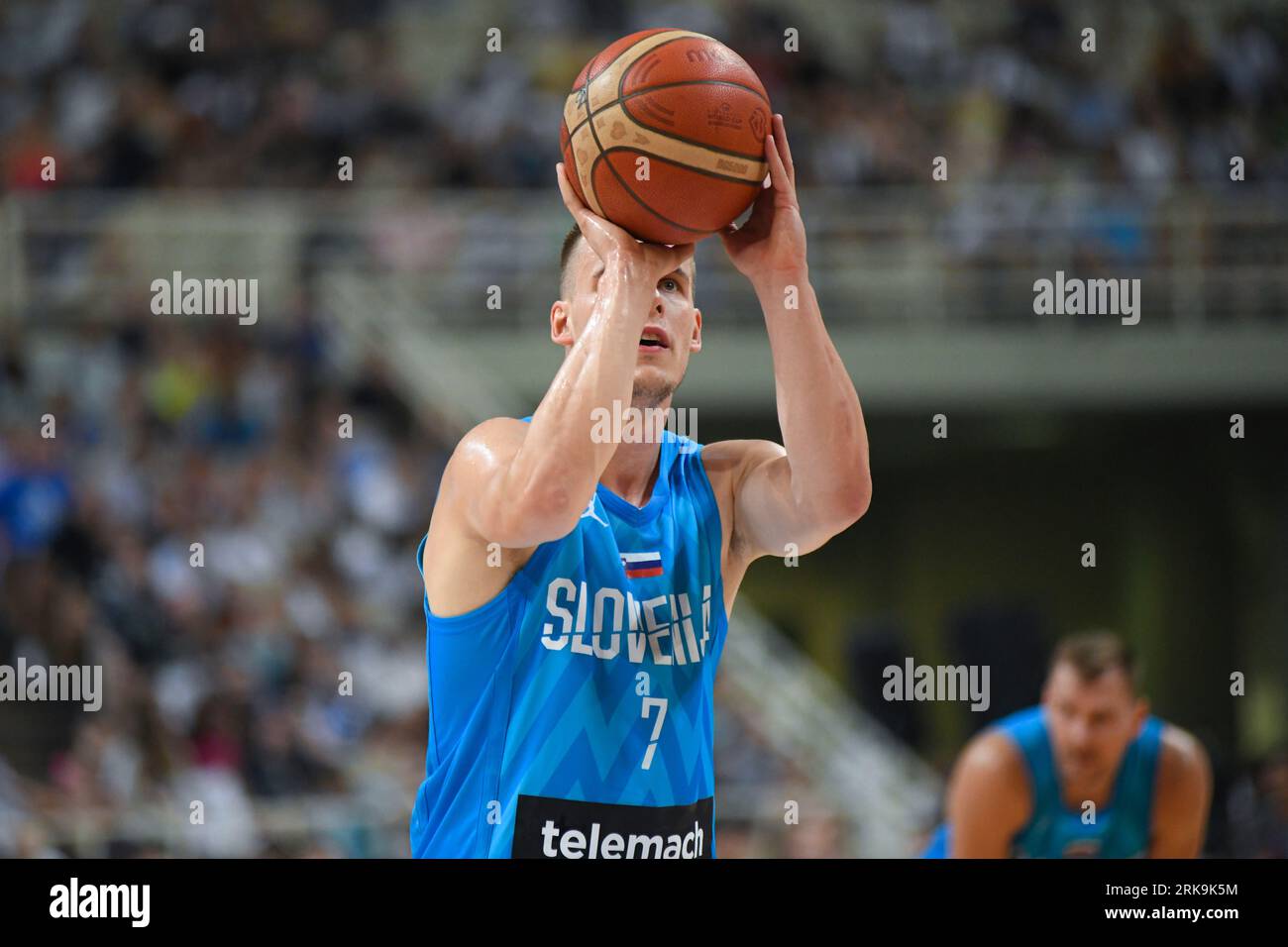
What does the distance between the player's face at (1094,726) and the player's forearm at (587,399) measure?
9.84 feet

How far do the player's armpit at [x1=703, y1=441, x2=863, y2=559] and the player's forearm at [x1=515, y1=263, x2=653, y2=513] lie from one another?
1.57 feet

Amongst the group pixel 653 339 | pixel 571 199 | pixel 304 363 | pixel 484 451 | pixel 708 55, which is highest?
pixel 304 363

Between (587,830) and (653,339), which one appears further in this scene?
(653,339)

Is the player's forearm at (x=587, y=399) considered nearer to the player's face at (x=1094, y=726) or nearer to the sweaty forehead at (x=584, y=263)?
the sweaty forehead at (x=584, y=263)

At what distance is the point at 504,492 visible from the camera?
310cm

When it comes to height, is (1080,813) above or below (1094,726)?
below

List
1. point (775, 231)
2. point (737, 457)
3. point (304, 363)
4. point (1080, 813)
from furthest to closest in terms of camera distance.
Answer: point (304, 363)
point (1080, 813)
point (737, 457)
point (775, 231)

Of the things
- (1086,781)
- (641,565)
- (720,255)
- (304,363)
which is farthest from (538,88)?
(641,565)

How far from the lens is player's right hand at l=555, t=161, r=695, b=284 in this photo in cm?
327

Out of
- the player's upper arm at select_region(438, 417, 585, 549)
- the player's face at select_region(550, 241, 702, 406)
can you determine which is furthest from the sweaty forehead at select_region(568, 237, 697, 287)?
the player's upper arm at select_region(438, 417, 585, 549)

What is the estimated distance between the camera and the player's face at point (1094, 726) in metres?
5.61

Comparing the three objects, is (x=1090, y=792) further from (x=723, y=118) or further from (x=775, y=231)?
(x=723, y=118)

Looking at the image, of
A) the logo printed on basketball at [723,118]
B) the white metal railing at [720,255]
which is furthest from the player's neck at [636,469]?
the white metal railing at [720,255]

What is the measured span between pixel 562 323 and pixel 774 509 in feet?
1.99
